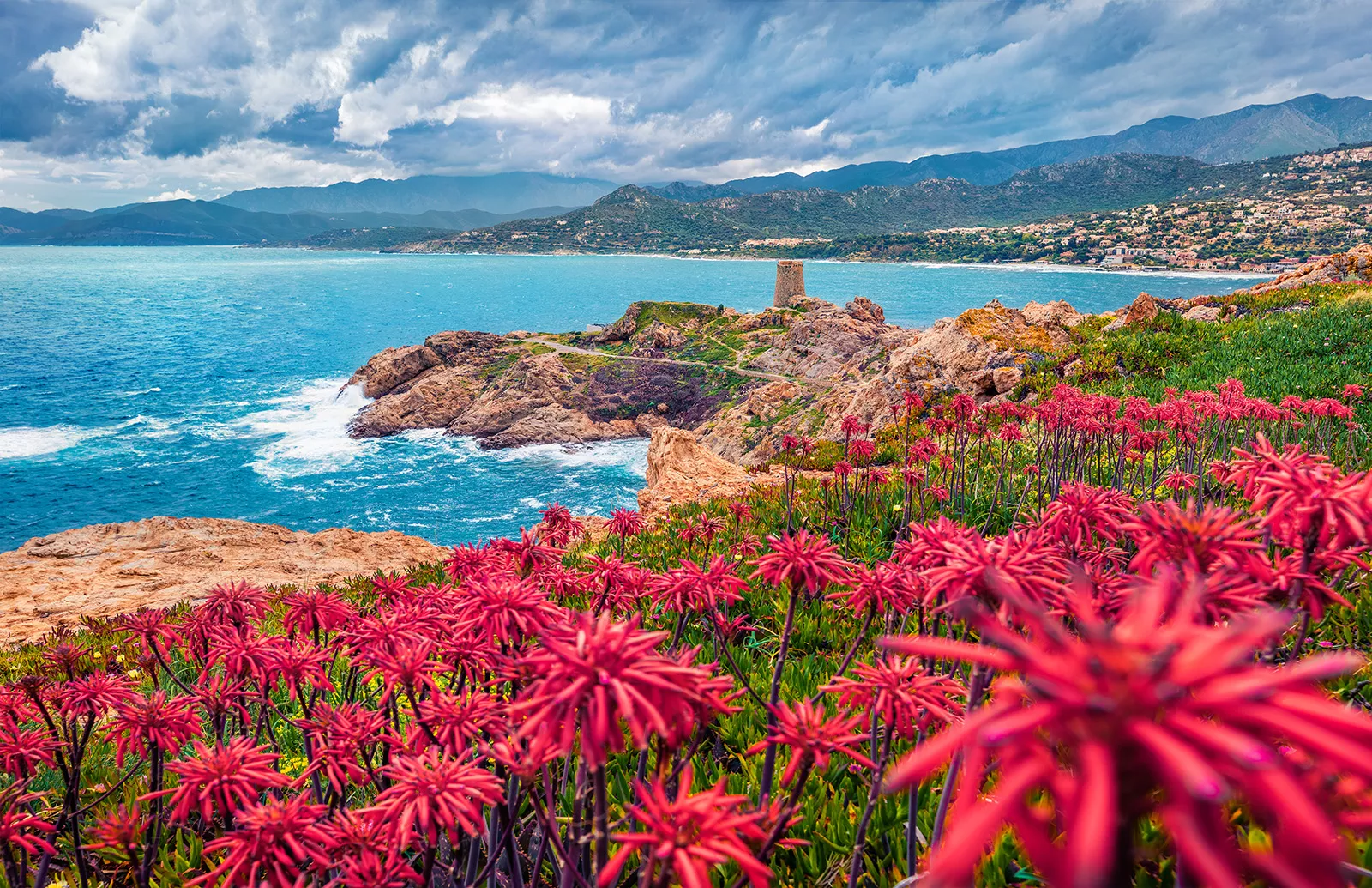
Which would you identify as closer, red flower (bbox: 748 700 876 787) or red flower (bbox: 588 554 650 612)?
red flower (bbox: 748 700 876 787)

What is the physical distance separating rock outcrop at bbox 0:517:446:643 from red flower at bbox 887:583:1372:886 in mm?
13187

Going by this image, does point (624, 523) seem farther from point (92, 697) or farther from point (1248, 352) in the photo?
point (1248, 352)

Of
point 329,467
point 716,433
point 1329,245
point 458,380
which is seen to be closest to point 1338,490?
point 716,433

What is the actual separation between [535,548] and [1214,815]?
3483 mm

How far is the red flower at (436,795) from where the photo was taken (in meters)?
2.07

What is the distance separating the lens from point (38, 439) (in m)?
51.1

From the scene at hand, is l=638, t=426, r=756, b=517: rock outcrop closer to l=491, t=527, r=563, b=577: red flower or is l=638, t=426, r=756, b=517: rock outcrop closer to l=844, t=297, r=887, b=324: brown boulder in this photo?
l=491, t=527, r=563, b=577: red flower

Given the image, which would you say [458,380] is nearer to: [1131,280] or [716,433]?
[716,433]

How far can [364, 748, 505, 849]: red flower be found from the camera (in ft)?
6.80

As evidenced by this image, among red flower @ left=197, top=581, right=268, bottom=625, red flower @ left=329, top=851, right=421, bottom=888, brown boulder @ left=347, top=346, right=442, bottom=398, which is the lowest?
brown boulder @ left=347, top=346, right=442, bottom=398

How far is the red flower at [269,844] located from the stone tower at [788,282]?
238ft

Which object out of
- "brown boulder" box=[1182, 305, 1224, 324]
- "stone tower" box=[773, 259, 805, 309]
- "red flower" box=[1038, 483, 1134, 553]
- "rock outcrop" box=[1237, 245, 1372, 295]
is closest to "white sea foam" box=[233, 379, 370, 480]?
"stone tower" box=[773, 259, 805, 309]

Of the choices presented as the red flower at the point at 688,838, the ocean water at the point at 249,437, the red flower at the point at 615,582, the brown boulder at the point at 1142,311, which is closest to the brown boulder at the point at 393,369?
the ocean water at the point at 249,437

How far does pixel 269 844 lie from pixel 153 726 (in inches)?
47.4
